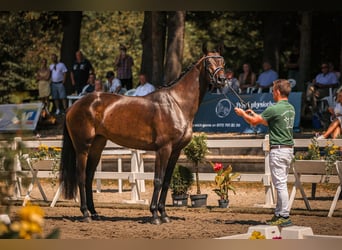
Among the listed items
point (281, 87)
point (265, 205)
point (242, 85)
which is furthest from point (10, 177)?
point (242, 85)

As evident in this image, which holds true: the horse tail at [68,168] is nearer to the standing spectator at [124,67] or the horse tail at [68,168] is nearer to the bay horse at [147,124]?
the bay horse at [147,124]

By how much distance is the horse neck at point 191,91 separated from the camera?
11531 mm

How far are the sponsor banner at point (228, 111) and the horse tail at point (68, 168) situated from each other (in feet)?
23.4

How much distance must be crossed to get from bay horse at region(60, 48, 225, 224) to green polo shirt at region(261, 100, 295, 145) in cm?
132

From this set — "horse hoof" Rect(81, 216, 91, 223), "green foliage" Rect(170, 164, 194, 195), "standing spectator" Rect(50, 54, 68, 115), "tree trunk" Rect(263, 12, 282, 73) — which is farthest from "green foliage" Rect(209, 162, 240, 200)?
"tree trunk" Rect(263, 12, 282, 73)

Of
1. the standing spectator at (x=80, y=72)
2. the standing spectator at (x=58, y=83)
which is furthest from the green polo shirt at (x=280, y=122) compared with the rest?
the standing spectator at (x=58, y=83)

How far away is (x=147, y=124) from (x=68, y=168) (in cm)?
130

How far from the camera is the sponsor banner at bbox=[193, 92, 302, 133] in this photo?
19.1 m

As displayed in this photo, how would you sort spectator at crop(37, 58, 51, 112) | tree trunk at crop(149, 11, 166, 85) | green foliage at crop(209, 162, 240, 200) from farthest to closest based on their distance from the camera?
spectator at crop(37, 58, 51, 112) < tree trunk at crop(149, 11, 166, 85) < green foliage at crop(209, 162, 240, 200)

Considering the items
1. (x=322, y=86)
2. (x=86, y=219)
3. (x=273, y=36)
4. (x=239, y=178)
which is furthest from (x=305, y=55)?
(x=86, y=219)

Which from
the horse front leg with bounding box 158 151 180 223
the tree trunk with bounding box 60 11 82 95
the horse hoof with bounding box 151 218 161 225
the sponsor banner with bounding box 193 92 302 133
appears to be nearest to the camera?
the horse hoof with bounding box 151 218 161 225

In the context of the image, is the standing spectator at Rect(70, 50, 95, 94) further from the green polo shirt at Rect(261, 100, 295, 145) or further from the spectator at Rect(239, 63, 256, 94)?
the green polo shirt at Rect(261, 100, 295, 145)

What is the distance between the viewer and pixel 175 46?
21.6 meters

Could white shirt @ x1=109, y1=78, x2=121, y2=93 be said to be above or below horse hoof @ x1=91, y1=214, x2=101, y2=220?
above
